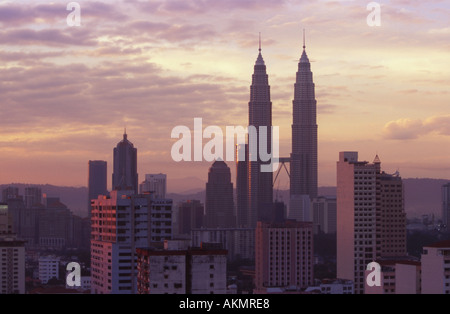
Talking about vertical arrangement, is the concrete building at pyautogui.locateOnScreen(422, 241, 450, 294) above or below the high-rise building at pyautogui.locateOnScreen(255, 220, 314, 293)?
above

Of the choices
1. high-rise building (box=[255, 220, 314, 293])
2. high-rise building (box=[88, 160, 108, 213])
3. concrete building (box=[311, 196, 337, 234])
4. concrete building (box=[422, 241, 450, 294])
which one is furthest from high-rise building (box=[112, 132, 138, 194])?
concrete building (box=[422, 241, 450, 294])

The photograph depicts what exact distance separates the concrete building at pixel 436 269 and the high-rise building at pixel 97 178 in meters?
61.3

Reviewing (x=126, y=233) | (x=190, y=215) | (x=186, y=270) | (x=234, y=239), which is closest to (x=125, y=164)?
(x=234, y=239)

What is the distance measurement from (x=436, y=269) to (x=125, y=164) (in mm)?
57821

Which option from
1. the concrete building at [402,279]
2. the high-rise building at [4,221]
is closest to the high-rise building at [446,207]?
the high-rise building at [4,221]

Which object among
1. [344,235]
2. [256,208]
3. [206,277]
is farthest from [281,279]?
[256,208]

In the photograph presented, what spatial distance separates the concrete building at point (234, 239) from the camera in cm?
11303

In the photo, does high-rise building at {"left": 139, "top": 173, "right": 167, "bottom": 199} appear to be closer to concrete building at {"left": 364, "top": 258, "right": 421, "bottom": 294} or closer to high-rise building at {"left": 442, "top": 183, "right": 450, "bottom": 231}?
concrete building at {"left": 364, "top": 258, "right": 421, "bottom": 294}

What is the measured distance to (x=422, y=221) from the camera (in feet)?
382

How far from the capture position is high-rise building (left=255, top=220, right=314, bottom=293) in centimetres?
9038

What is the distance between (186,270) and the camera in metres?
32.6

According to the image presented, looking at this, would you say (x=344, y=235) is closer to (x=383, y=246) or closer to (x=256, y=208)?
(x=383, y=246)

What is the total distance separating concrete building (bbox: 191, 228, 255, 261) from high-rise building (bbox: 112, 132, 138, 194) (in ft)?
55.4
